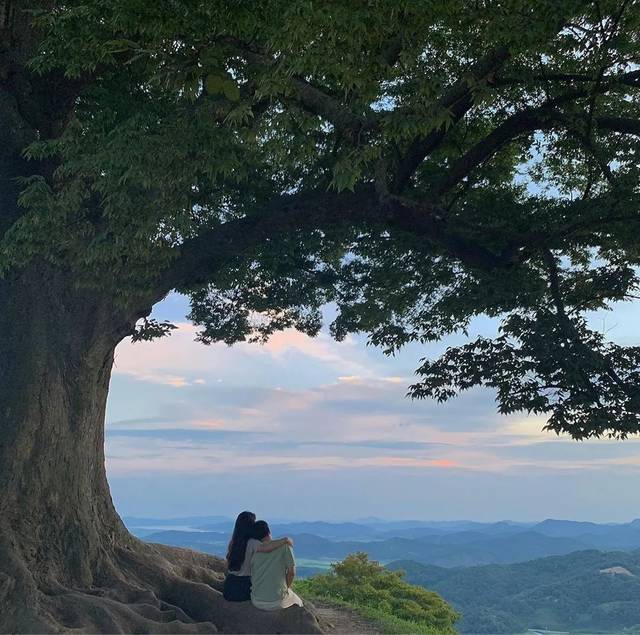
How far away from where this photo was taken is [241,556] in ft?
38.6

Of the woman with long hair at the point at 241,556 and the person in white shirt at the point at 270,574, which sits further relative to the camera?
the woman with long hair at the point at 241,556

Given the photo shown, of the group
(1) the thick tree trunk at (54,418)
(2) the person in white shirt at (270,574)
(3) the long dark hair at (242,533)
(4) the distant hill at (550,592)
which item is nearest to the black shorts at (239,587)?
(2) the person in white shirt at (270,574)

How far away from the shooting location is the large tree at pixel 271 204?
9.52 metres

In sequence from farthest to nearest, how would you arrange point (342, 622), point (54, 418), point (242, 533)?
1. point (342, 622)
2. point (54, 418)
3. point (242, 533)

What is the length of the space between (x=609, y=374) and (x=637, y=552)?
58685 mm

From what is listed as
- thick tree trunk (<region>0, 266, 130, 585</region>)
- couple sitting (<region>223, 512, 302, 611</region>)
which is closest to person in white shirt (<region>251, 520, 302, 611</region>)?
couple sitting (<region>223, 512, 302, 611</region>)

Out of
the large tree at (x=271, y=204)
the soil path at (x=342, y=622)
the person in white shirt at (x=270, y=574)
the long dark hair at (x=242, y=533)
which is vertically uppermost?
the large tree at (x=271, y=204)

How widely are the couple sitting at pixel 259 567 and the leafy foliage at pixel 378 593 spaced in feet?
19.6

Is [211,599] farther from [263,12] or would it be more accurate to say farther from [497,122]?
[497,122]

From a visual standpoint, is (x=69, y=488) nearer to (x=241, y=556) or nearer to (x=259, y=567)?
(x=241, y=556)

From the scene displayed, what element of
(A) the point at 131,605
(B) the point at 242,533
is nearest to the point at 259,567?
(B) the point at 242,533

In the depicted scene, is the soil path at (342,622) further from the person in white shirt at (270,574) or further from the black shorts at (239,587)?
the person in white shirt at (270,574)

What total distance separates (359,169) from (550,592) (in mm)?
56658

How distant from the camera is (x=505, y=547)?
114 metres
